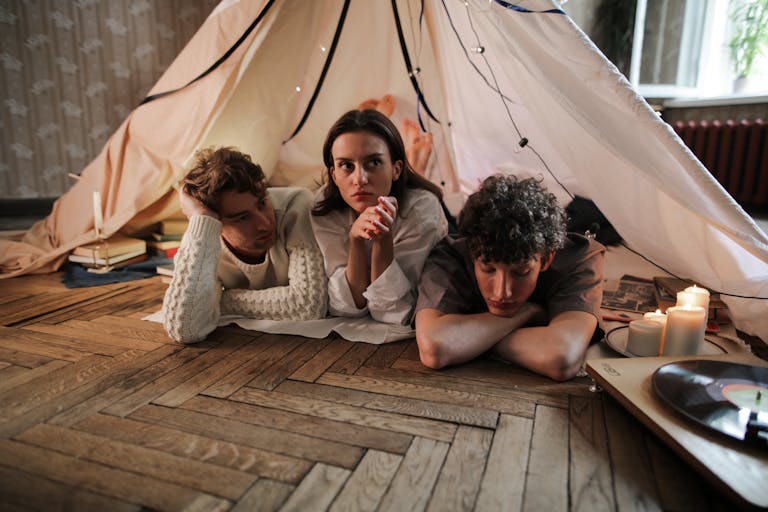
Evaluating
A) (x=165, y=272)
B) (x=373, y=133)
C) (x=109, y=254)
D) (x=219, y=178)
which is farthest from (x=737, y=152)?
(x=109, y=254)

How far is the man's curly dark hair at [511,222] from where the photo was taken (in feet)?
3.49

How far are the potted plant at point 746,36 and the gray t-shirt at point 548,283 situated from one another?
9.51 ft

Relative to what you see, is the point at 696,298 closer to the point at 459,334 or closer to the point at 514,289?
the point at 514,289

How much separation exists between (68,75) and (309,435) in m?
3.31

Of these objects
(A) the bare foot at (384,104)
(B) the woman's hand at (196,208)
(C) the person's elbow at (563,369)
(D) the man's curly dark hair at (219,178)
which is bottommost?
(C) the person's elbow at (563,369)

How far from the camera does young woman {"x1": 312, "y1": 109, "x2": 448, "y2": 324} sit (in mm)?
1354

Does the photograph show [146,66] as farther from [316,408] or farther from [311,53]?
[316,408]

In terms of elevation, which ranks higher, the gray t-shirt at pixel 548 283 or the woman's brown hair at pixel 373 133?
the woman's brown hair at pixel 373 133

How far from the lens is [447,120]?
2426 mm

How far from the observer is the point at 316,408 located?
39.3 inches

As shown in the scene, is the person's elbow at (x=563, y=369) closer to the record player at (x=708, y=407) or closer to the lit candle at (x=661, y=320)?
the record player at (x=708, y=407)

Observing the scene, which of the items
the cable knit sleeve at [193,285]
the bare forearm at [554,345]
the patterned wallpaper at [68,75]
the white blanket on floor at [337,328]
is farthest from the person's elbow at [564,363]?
the patterned wallpaper at [68,75]

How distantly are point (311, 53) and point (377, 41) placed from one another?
0.31m

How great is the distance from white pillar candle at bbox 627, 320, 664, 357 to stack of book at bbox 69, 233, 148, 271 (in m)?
1.94
